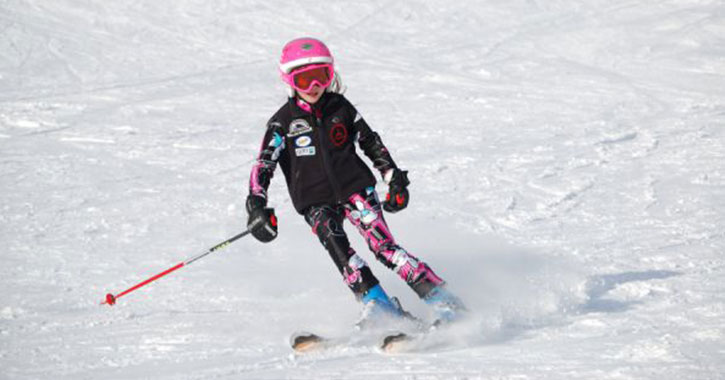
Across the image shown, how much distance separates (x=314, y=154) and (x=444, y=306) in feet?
4.10

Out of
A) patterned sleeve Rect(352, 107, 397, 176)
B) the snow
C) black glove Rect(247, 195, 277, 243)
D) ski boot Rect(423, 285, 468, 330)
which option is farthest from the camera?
patterned sleeve Rect(352, 107, 397, 176)

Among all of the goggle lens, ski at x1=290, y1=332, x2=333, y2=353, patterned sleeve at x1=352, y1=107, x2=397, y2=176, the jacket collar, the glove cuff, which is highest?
the goggle lens

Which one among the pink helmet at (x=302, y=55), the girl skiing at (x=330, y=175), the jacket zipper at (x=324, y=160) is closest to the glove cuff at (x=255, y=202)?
the girl skiing at (x=330, y=175)

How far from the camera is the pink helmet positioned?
468 centimetres

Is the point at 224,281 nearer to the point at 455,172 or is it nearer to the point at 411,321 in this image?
the point at 411,321

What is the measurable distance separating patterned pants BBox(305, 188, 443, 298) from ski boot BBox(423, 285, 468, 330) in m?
0.05

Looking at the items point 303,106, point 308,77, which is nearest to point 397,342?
point 303,106

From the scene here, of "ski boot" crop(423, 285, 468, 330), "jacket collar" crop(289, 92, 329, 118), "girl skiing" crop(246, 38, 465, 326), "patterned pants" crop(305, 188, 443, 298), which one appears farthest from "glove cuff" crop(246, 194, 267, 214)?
"ski boot" crop(423, 285, 468, 330)

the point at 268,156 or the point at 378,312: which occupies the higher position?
the point at 268,156

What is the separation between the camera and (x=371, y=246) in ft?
15.8

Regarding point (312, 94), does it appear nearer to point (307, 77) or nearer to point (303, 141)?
point (307, 77)

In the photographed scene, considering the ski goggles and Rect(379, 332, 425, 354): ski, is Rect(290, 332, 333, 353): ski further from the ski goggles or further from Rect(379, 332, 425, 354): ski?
the ski goggles

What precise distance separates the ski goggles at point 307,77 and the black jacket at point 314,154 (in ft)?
0.39

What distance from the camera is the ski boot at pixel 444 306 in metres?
4.44
